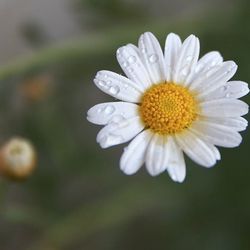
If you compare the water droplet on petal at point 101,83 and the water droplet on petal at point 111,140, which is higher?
the water droplet on petal at point 101,83

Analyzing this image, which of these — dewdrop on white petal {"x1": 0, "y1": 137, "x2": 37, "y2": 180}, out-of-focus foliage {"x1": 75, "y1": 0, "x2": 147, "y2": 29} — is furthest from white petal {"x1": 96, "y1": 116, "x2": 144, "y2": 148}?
out-of-focus foliage {"x1": 75, "y1": 0, "x2": 147, "y2": 29}

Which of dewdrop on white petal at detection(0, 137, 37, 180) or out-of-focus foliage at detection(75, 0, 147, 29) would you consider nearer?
dewdrop on white petal at detection(0, 137, 37, 180)

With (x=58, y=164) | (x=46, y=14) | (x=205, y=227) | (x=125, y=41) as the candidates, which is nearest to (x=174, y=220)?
(x=205, y=227)

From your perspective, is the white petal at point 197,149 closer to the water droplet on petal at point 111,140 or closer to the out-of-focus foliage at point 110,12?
the water droplet on petal at point 111,140

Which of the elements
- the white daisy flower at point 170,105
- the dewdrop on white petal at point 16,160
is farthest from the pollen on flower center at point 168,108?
the dewdrop on white petal at point 16,160

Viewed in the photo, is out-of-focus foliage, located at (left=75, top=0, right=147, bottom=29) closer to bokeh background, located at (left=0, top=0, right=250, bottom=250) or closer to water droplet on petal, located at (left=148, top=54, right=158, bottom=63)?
bokeh background, located at (left=0, top=0, right=250, bottom=250)

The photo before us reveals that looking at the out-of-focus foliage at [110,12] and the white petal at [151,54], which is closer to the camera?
the white petal at [151,54]
